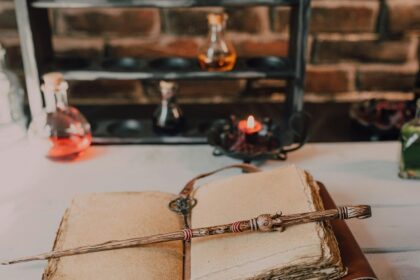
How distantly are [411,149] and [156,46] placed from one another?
29.0 inches

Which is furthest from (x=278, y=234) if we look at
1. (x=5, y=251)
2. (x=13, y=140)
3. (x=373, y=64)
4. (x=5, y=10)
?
(x=5, y=10)

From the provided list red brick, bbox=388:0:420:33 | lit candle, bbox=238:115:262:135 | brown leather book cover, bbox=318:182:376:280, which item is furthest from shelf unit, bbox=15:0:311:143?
brown leather book cover, bbox=318:182:376:280

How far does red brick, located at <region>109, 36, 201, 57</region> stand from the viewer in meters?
1.43

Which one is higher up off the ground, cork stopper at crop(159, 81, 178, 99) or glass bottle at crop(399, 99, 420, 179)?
cork stopper at crop(159, 81, 178, 99)

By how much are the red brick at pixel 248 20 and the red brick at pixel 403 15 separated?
33 cm

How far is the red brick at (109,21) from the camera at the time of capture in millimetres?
1394

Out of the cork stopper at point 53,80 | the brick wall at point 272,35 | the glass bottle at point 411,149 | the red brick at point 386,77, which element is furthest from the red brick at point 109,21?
the glass bottle at point 411,149

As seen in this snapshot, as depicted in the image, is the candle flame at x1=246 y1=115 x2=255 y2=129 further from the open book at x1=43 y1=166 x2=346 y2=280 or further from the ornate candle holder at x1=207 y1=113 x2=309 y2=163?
the open book at x1=43 y1=166 x2=346 y2=280

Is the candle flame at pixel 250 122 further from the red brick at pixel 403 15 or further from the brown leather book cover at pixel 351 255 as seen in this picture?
the red brick at pixel 403 15

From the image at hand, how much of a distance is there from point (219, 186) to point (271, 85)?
0.69 m

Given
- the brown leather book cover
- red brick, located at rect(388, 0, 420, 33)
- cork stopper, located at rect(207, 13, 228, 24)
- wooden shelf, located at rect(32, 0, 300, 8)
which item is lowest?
the brown leather book cover

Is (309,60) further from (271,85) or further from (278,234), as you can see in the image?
(278,234)

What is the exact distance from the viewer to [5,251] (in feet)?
2.64

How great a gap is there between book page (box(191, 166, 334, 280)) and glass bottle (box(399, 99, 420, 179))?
0.90ft
